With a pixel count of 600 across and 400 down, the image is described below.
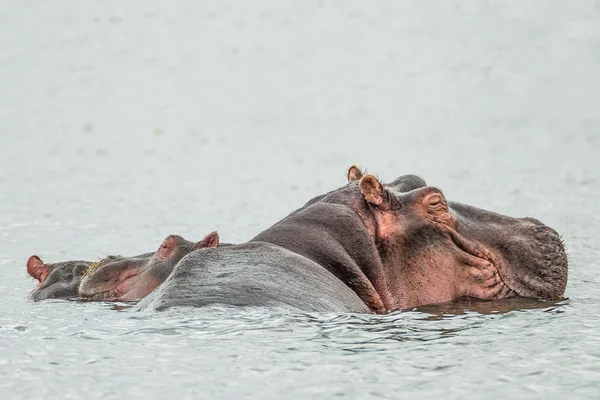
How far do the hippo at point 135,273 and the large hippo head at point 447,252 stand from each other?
4.52 feet

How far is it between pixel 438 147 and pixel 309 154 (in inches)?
83.3

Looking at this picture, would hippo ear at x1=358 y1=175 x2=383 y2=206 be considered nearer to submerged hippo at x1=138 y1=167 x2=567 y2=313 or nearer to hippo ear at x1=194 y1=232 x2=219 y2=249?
submerged hippo at x1=138 y1=167 x2=567 y2=313

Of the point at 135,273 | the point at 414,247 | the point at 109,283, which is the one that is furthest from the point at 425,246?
the point at 109,283

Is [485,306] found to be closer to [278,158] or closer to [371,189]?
[371,189]

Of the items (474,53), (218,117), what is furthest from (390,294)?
(474,53)

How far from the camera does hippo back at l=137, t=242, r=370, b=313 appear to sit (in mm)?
7145

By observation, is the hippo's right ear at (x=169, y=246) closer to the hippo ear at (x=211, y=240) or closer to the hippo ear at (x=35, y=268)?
the hippo ear at (x=211, y=240)

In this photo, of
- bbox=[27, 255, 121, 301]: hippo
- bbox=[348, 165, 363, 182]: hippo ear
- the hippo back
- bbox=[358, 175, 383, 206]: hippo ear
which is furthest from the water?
bbox=[348, 165, 363, 182]: hippo ear

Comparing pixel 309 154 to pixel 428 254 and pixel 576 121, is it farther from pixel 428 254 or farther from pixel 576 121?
pixel 428 254

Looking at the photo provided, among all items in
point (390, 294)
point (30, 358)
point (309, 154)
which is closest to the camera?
point (30, 358)

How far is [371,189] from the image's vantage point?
848 cm

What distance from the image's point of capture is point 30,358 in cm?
627

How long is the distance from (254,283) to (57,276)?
141 inches

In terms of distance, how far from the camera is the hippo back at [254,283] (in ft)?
23.4
